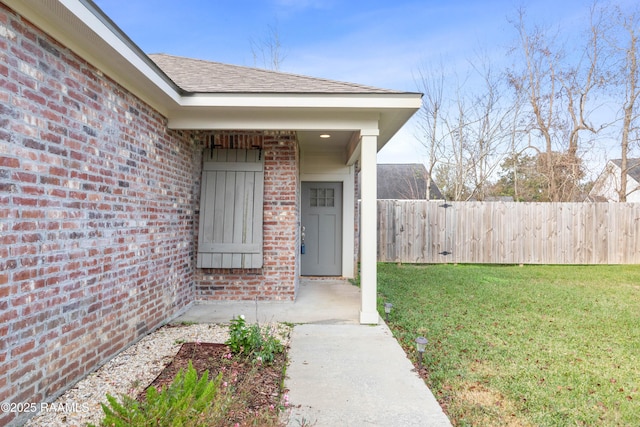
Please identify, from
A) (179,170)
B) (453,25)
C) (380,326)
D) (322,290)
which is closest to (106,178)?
(179,170)

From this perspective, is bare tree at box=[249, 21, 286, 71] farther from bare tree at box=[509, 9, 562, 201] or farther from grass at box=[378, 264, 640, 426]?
grass at box=[378, 264, 640, 426]

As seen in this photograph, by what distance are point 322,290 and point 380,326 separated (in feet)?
6.80

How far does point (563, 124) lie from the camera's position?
500 inches

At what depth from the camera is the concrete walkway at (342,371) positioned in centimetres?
228

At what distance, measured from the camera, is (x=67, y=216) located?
2508mm

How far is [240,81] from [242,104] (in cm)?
81

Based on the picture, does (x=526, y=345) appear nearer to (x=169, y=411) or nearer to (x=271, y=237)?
(x=271, y=237)

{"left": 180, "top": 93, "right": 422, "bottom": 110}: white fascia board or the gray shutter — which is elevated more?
{"left": 180, "top": 93, "right": 422, "bottom": 110}: white fascia board

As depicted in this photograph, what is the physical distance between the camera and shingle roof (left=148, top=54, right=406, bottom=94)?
4.03m

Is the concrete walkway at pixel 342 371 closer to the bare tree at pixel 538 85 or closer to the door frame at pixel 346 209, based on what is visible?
the door frame at pixel 346 209

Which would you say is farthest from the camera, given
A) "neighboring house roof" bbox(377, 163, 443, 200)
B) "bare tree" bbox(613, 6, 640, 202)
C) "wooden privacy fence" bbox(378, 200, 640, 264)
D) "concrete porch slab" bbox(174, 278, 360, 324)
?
"neighboring house roof" bbox(377, 163, 443, 200)

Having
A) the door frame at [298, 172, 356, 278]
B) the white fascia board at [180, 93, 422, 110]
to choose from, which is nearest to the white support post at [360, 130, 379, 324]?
the white fascia board at [180, 93, 422, 110]

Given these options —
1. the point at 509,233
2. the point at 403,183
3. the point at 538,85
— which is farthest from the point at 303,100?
the point at 403,183

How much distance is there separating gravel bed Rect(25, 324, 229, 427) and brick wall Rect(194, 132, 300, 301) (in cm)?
114
